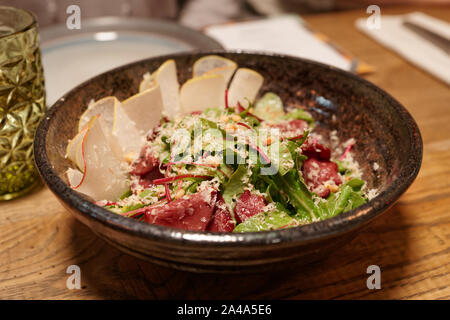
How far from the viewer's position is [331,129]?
1.35m

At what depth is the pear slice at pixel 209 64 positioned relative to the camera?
1377 mm

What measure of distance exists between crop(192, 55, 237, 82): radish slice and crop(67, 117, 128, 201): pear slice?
0.44 meters

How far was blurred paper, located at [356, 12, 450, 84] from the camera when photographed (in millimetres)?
2077

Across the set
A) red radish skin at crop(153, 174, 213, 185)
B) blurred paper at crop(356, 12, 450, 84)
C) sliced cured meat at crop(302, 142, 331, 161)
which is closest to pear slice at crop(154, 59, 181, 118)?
red radish skin at crop(153, 174, 213, 185)

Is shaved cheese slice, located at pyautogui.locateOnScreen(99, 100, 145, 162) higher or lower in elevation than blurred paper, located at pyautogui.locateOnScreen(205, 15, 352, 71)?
lower

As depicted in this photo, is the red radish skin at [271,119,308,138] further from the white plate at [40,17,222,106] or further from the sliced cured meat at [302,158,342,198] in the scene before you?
the white plate at [40,17,222,106]

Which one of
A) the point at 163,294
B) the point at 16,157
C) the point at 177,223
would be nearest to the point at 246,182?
the point at 177,223

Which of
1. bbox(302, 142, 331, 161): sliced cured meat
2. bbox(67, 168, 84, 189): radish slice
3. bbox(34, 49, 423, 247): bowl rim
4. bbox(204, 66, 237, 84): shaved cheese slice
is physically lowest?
bbox(67, 168, 84, 189): radish slice

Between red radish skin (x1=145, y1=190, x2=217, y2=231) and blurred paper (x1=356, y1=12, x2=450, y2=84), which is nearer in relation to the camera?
red radish skin (x1=145, y1=190, x2=217, y2=231)

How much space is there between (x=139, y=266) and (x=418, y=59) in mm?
1882

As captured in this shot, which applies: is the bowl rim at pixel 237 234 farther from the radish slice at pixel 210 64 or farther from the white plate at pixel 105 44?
the white plate at pixel 105 44

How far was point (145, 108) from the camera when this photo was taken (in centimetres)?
126

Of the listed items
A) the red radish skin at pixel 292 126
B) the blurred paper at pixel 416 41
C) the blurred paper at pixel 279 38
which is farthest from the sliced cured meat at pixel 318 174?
the blurred paper at pixel 416 41
